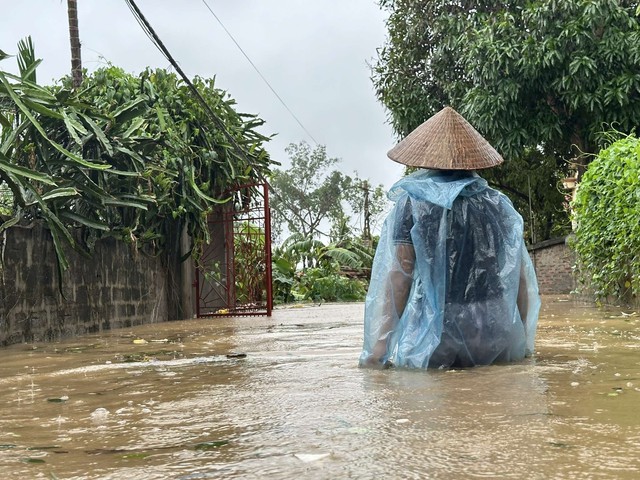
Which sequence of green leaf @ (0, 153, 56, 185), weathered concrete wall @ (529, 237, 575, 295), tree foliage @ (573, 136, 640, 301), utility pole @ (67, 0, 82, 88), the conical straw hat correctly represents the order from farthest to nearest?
weathered concrete wall @ (529, 237, 575, 295)
utility pole @ (67, 0, 82, 88)
tree foliage @ (573, 136, 640, 301)
green leaf @ (0, 153, 56, 185)
the conical straw hat

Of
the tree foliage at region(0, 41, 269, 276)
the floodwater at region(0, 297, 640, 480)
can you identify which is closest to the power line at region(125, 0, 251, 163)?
the tree foliage at region(0, 41, 269, 276)

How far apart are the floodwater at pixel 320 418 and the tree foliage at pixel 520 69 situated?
1250cm

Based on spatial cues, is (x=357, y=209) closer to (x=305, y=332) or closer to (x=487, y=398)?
(x=305, y=332)

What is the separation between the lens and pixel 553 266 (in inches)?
870

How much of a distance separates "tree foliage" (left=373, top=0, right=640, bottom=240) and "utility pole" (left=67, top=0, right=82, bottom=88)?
9.37 meters

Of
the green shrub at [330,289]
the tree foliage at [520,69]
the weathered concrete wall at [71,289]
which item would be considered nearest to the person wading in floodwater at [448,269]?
the weathered concrete wall at [71,289]

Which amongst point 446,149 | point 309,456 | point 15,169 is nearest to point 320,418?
point 309,456

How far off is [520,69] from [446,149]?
49.5 ft

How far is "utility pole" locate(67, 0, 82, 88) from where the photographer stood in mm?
13414

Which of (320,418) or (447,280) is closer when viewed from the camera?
(320,418)

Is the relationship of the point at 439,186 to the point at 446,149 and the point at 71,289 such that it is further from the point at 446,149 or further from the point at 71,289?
the point at 71,289

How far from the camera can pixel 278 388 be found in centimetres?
417

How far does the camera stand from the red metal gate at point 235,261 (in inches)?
547

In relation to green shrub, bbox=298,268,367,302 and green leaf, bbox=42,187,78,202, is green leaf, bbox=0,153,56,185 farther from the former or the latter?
green shrub, bbox=298,268,367,302
